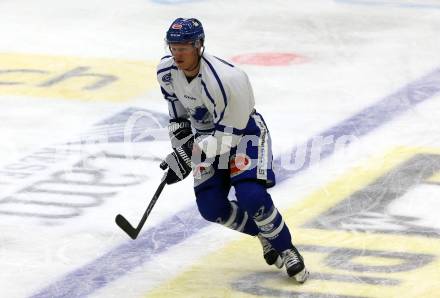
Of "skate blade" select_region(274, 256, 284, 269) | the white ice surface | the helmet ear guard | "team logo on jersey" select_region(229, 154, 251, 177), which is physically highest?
the helmet ear guard

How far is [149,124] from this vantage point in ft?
27.2

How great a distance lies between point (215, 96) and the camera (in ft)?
17.2

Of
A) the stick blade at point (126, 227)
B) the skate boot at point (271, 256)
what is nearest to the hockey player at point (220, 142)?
the skate boot at point (271, 256)

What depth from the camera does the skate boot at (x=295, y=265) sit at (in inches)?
216

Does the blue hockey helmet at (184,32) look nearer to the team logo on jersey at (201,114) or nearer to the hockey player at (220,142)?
the hockey player at (220,142)

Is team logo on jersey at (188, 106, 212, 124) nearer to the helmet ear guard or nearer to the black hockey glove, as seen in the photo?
the black hockey glove

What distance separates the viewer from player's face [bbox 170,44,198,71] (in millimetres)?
5258

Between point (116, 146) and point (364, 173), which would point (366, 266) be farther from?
point (116, 146)

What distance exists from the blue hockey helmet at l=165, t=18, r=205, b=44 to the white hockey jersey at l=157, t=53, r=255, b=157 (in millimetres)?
131

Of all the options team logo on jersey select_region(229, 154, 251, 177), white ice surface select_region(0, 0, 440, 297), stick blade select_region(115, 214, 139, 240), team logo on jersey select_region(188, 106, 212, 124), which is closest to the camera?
team logo on jersey select_region(229, 154, 251, 177)

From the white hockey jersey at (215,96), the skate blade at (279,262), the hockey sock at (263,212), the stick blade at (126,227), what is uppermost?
the white hockey jersey at (215,96)

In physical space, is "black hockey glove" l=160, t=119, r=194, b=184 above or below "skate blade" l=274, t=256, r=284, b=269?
above

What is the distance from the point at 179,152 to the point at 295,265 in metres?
0.78

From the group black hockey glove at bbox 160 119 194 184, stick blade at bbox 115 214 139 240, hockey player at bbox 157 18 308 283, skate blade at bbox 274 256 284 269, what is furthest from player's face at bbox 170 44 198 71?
skate blade at bbox 274 256 284 269
